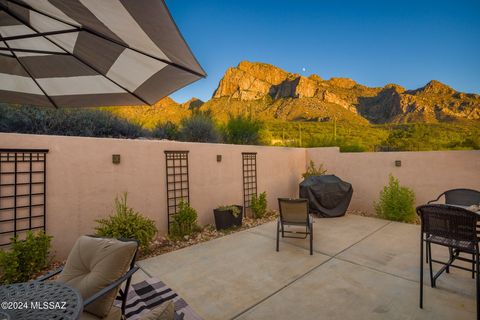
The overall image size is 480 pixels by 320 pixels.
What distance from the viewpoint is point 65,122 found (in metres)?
4.76

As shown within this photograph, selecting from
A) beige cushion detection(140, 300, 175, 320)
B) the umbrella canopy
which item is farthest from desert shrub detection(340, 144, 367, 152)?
beige cushion detection(140, 300, 175, 320)

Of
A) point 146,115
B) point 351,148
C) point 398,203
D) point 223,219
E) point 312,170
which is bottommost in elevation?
point 223,219

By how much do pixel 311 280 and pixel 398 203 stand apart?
395 centimetres

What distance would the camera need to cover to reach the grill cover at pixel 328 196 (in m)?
5.91

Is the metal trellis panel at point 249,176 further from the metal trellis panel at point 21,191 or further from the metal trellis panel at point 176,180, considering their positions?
the metal trellis panel at point 21,191

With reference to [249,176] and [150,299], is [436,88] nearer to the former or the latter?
[249,176]

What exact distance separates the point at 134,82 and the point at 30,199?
2491mm

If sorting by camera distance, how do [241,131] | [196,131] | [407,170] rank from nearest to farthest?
[407,170], [196,131], [241,131]

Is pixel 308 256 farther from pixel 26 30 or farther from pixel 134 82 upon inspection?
pixel 26 30

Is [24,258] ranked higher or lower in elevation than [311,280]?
higher

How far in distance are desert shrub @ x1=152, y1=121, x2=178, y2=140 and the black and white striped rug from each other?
4.18 meters

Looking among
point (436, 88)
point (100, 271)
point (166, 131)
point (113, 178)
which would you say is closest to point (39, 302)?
point (100, 271)

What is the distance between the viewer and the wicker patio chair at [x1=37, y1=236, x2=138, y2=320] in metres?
1.56

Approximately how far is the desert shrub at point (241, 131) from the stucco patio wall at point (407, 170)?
229 centimetres
